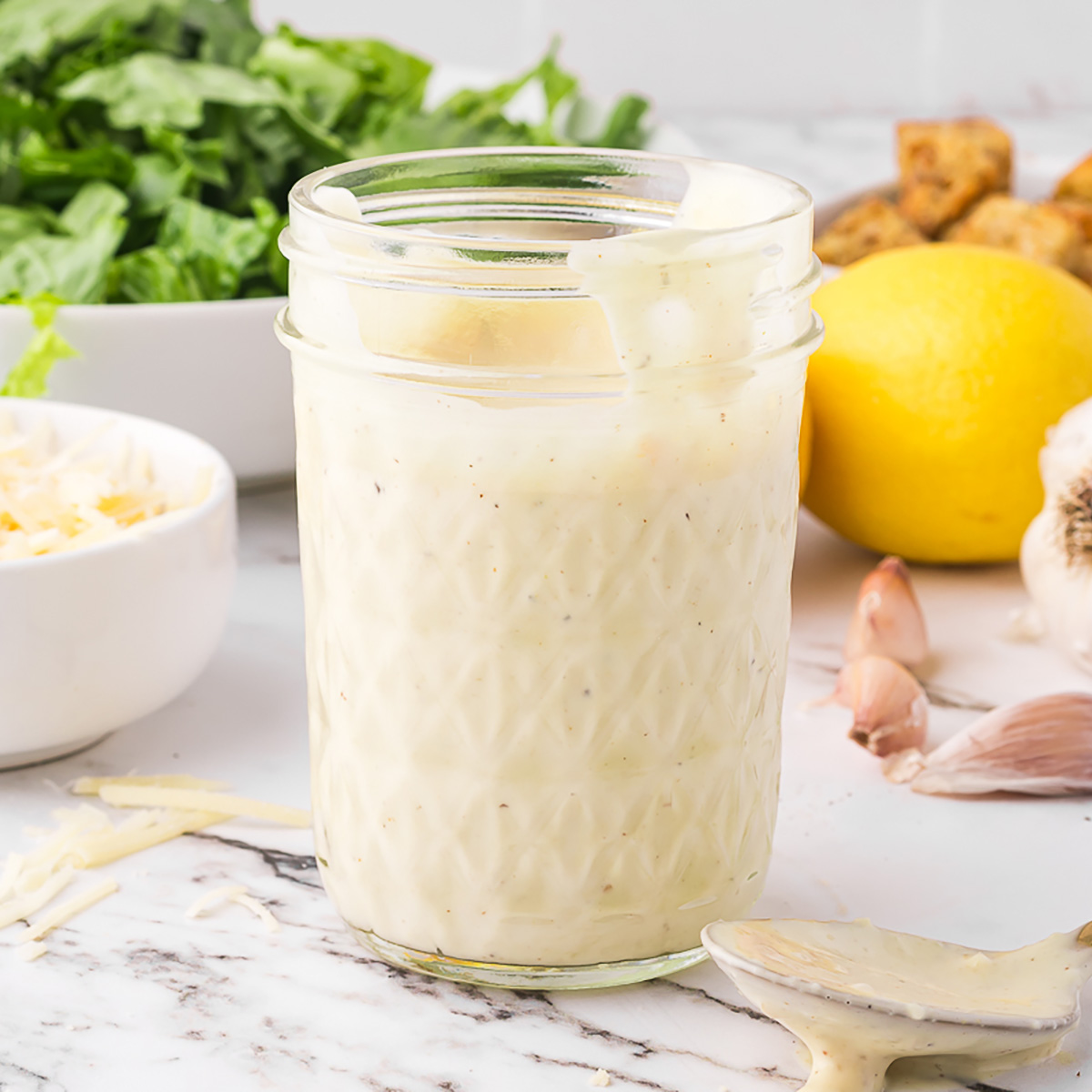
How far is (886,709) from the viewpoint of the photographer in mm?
856

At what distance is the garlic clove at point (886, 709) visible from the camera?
0.85m

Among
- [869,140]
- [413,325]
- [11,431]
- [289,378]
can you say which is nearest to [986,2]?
[869,140]

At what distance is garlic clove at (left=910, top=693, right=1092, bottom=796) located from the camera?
820 mm

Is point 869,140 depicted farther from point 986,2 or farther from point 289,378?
point 289,378

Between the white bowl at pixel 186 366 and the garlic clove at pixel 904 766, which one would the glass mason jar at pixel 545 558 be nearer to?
the garlic clove at pixel 904 766

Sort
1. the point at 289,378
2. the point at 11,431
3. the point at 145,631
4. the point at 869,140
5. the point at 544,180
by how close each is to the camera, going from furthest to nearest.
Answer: the point at 869,140, the point at 289,378, the point at 11,431, the point at 145,631, the point at 544,180

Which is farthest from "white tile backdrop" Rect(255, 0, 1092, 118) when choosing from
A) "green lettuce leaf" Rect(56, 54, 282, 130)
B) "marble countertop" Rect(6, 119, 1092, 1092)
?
"marble countertop" Rect(6, 119, 1092, 1092)

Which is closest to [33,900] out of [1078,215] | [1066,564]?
[1066,564]

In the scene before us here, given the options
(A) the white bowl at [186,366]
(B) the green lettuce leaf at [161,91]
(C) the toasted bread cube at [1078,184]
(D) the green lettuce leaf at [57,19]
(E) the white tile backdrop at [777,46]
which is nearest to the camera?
(A) the white bowl at [186,366]

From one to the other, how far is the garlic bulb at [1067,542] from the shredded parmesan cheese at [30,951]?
2.11ft

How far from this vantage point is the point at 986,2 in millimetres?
2637

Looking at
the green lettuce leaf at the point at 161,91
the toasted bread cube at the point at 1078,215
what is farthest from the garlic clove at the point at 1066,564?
the green lettuce leaf at the point at 161,91

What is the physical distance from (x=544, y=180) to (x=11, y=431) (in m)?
0.42

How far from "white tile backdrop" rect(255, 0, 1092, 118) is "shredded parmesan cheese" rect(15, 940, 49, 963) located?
2167 millimetres
